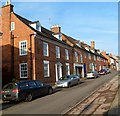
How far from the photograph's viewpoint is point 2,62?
28.9 metres

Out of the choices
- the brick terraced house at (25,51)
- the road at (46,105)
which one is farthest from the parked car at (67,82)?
the road at (46,105)

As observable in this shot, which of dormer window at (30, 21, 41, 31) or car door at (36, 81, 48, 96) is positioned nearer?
car door at (36, 81, 48, 96)

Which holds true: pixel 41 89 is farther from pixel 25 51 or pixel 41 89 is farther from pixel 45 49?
pixel 45 49

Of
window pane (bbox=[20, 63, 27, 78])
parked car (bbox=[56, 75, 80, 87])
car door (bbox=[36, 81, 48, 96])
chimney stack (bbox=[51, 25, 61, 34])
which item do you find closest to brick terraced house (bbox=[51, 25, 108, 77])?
chimney stack (bbox=[51, 25, 61, 34])

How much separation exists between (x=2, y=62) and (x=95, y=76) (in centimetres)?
1822

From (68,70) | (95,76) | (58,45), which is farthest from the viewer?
(95,76)

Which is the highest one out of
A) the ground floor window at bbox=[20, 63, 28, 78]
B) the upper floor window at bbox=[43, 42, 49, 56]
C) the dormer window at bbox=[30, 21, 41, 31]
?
the dormer window at bbox=[30, 21, 41, 31]

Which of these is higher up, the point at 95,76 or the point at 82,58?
the point at 82,58

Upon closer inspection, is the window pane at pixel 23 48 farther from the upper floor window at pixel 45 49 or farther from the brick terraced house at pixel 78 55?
the brick terraced house at pixel 78 55

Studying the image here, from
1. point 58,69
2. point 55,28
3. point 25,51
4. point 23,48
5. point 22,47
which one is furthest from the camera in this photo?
point 55,28

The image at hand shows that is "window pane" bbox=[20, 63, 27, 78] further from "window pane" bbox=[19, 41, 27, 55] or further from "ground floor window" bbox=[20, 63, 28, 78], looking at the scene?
"window pane" bbox=[19, 41, 27, 55]

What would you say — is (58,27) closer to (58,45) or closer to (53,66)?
(58,45)

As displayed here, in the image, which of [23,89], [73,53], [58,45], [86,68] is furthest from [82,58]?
[23,89]

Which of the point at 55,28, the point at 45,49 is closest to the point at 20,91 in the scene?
the point at 45,49
